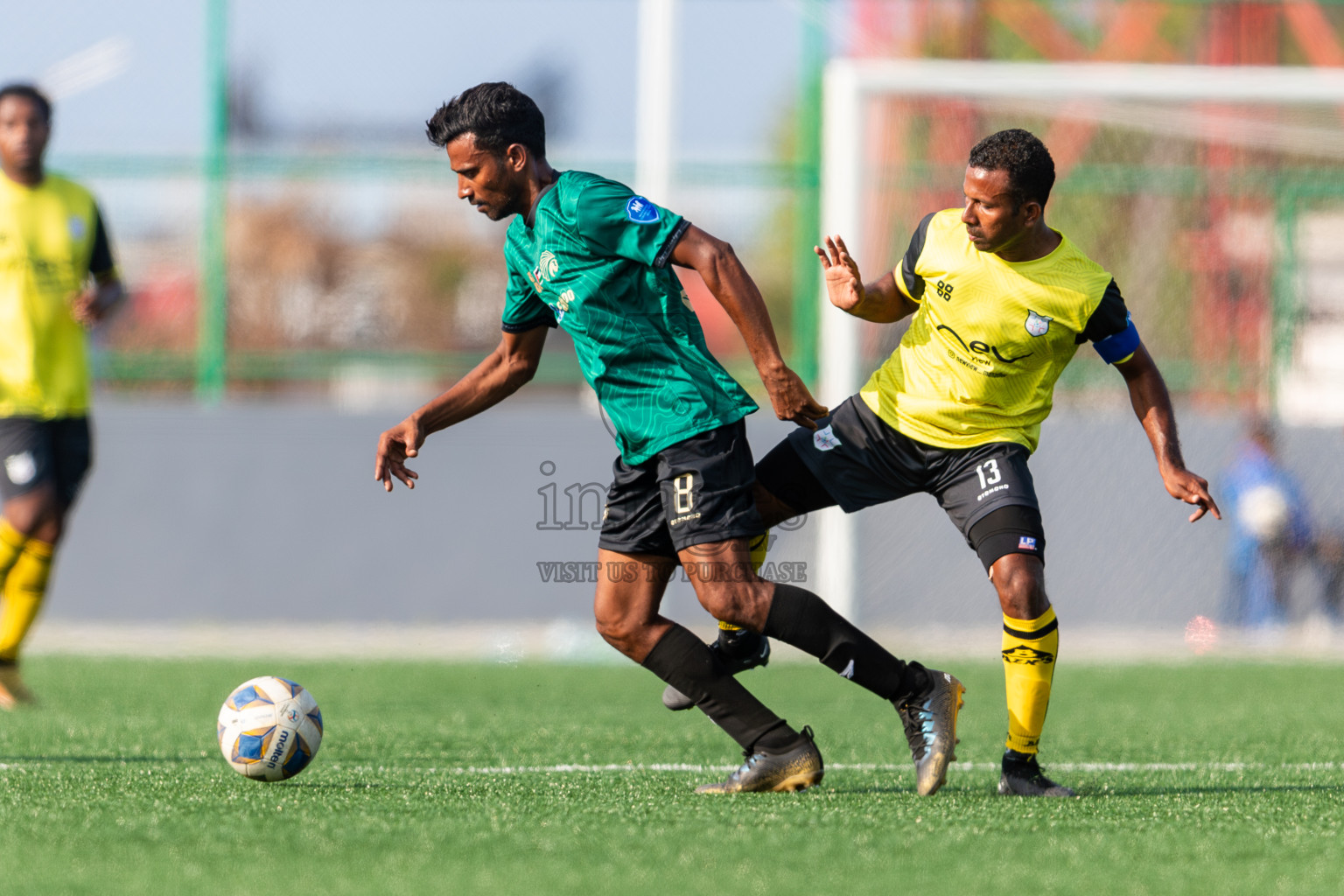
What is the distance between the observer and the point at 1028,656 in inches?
186

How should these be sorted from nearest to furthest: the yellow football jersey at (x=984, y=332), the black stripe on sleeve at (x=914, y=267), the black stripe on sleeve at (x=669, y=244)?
the black stripe on sleeve at (x=669, y=244), the yellow football jersey at (x=984, y=332), the black stripe on sleeve at (x=914, y=267)

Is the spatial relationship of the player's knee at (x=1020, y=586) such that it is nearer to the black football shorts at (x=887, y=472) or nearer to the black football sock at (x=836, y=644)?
the black football shorts at (x=887, y=472)

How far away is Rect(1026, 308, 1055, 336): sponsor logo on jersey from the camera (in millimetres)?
4879

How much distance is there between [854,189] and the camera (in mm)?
10422

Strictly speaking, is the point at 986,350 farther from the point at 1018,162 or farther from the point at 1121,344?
the point at 1018,162

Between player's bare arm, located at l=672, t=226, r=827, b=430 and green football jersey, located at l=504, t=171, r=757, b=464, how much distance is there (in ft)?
0.32

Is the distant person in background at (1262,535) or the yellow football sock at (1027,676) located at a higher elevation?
the yellow football sock at (1027,676)

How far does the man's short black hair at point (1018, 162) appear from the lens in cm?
470

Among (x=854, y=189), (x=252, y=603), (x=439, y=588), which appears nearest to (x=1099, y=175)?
(x=854, y=189)

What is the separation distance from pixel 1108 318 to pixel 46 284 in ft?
16.8

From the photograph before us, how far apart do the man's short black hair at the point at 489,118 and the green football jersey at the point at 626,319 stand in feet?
0.62

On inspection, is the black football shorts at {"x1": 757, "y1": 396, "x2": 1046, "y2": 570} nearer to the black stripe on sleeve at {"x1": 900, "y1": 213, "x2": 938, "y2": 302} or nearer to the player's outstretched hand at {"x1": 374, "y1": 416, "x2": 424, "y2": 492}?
the black stripe on sleeve at {"x1": 900, "y1": 213, "x2": 938, "y2": 302}

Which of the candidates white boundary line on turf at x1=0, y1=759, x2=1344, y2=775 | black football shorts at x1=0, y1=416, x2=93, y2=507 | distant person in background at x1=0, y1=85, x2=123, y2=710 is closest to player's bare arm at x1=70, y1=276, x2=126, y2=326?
distant person in background at x1=0, y1=85, x2=123, y2=710

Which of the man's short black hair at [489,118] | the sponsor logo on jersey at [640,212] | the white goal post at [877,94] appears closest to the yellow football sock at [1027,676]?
the sponsor logo on jersey at [640,212]
